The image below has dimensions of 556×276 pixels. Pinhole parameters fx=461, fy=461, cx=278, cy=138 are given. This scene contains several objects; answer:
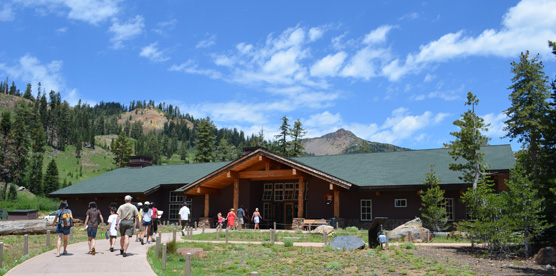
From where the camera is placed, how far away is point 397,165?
3103cm

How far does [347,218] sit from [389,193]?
3.02m

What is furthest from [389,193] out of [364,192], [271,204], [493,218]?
[493,218]

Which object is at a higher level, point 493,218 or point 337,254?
point 493,218

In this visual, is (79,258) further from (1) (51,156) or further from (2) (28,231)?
(1) (51,156)

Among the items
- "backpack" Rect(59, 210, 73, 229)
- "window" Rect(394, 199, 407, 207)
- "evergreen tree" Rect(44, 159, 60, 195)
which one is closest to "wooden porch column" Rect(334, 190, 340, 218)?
"window" Rect(394, 199, 407, 207)

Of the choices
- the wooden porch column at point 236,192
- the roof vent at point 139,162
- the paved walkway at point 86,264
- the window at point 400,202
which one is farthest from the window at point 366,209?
the roof vent at point 139,162

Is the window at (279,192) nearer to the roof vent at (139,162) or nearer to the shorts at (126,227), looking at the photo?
the roof vent at (139,162)

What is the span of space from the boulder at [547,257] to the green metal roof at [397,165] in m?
9.91

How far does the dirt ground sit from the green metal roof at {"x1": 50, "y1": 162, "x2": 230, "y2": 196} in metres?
20.4

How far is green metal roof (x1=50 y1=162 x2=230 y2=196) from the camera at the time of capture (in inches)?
1363

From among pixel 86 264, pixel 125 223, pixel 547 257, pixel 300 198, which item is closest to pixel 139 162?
pixel 300 198

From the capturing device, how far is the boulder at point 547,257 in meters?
15.3

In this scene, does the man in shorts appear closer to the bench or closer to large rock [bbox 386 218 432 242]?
large rock [bbox 386 218 432 242]

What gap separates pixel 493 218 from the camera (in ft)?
59.0
